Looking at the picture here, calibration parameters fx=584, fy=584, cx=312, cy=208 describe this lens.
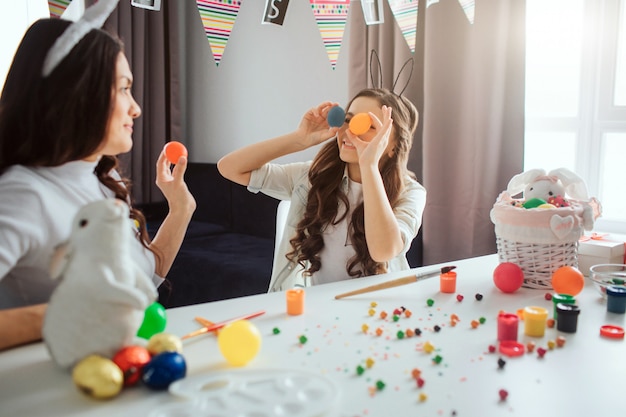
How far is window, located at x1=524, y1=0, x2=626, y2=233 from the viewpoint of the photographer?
6.70 ft

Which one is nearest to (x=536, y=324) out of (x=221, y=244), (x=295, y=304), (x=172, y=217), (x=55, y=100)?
(x=295, y=304)

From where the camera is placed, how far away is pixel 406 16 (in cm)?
217

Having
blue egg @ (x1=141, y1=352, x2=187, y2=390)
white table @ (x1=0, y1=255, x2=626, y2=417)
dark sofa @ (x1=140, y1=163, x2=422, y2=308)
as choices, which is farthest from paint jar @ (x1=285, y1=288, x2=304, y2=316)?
dark sofa @ (x1=140, y1=163, x2=422, y2=308)

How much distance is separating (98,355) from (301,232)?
2.86ft

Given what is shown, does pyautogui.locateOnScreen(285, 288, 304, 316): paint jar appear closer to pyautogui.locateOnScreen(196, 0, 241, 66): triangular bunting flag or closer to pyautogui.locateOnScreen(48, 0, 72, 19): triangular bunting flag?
pyautogui.locateOnScreen(48, 0, 72, 19): triangular bunting flag

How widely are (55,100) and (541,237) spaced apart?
3.11ft

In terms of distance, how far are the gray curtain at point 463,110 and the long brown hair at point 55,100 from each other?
1.58 meters

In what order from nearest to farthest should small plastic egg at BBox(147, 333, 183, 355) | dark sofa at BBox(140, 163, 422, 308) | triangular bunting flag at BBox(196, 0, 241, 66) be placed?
small plastic egg at BBox(147, 333, 183, 355) < triangular bunting flag at BBox(196, 0, 241, 66) < dark sofa at BBox(140, 163, 422, 308)

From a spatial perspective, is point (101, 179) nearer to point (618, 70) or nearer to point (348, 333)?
point (348, 333)

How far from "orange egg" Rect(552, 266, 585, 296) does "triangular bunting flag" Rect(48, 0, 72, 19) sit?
4.13 ft

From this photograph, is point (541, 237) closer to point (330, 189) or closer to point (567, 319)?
point (567, 319)

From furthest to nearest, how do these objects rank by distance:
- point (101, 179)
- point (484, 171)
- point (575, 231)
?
point (484, 171) < point (575, 231) < point (101, 179)

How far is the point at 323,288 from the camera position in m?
1.19

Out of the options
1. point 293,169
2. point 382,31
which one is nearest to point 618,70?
point 382,31
